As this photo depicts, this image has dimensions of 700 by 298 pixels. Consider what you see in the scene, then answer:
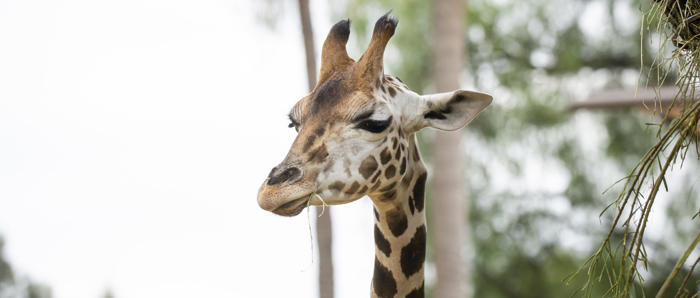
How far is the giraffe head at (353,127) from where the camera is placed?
2.89 metres

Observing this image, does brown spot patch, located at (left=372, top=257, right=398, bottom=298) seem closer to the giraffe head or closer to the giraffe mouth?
the giraffe head

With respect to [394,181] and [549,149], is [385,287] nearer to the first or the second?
[394,181]

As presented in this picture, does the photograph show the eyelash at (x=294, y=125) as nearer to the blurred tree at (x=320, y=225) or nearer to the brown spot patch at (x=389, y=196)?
the brown spot patch at (x=389, y=196)

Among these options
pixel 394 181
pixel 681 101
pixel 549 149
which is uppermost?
pixel 681 101

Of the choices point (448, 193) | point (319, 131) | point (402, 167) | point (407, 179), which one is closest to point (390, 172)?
point (402, 167)

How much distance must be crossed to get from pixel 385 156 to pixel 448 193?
266 inches

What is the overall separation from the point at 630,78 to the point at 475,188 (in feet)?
9.80

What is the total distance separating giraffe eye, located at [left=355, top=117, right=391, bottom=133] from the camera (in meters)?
3.06

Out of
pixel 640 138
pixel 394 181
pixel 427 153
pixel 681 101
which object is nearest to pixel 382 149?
pixel 394 181

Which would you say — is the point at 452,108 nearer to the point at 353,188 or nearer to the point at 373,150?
the point at 373,150

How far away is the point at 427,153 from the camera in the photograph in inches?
488

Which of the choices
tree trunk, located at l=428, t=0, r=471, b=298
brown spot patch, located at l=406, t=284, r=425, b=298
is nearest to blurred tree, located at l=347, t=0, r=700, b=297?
tree trunk, located at l=428, t=0, r=471, b=298

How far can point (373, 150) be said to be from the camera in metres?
3.06

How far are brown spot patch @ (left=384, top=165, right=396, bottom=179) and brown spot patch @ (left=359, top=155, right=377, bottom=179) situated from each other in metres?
0.09
